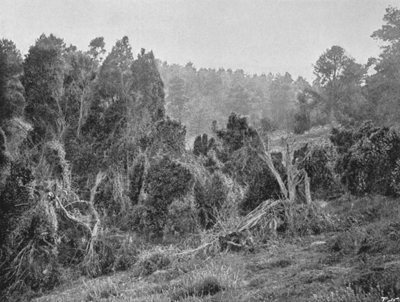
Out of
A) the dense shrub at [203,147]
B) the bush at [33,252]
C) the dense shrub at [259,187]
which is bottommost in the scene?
the bush at [33,252]

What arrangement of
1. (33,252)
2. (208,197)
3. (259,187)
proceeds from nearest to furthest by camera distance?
(33,252), (259,187), (208,197)

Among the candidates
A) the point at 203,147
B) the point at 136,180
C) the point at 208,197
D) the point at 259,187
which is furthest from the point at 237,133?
the point at 136,180

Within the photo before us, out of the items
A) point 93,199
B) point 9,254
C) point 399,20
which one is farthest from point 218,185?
point 399,20

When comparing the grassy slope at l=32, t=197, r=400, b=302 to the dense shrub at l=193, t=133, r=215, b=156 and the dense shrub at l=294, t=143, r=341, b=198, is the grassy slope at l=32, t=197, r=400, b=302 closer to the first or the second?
the dense shrub at l=294, t=143, r=341, b=198

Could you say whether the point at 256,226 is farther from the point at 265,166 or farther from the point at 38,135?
the point at 38,135

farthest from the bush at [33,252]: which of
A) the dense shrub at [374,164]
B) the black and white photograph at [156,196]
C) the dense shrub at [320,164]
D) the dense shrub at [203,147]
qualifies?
the dense shrub at [374,164]

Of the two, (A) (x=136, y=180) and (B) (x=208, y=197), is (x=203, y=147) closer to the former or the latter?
(A) (x=136, y=180)

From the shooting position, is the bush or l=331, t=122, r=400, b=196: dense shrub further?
l=331, t=122, r=400, b=196: dense shrub

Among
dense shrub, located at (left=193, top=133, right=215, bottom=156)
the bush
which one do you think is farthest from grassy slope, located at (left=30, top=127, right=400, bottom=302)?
dense shrub, located at (left=193, top=133, right=215, bottom=156)

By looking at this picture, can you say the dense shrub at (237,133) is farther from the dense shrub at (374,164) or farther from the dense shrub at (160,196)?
the dense shrub at (374,164)

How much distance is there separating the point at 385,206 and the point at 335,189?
395 centimetres

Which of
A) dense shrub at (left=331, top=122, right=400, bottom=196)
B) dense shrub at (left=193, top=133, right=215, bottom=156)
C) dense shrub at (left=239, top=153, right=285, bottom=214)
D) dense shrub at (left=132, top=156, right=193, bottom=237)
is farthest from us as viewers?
dense shrub at (left=193, top=133, right=215, bottom=156)

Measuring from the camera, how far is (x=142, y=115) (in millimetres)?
21078

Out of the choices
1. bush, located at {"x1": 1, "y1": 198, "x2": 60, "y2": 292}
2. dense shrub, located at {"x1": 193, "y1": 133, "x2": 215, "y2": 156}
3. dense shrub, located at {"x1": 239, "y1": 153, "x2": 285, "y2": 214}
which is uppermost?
dense shrub, located at {"x1": 193, "y1": 133, "x2": 215, "y2": 156}
